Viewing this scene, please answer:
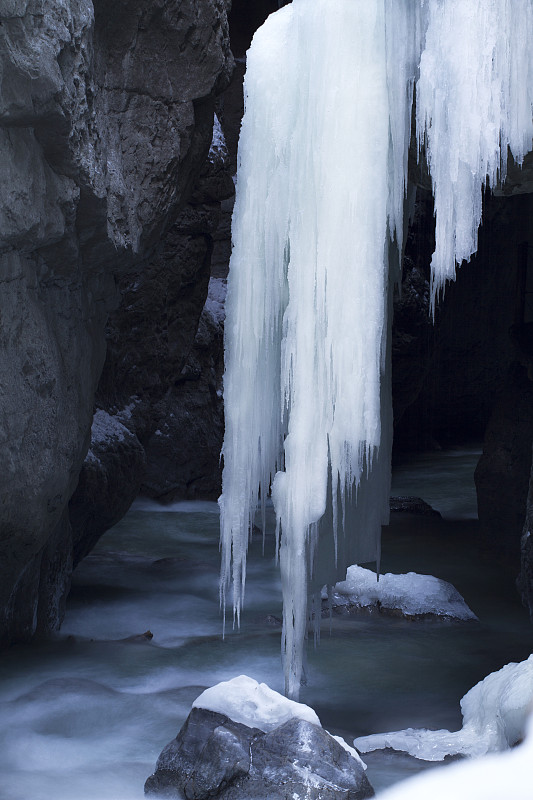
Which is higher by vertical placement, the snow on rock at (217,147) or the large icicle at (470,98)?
the snow on rock at (217,147)

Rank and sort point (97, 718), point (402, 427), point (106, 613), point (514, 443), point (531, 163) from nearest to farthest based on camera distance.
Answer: point (97, 718), point (531, 163), point (106, 613), point (514, 443), point (402, 427)

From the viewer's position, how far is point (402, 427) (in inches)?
728

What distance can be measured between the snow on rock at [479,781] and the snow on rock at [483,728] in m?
0.12

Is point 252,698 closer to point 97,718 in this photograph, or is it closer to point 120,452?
point 97,718

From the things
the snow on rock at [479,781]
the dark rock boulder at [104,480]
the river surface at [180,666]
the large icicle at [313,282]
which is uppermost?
the large icicle at [313,282]

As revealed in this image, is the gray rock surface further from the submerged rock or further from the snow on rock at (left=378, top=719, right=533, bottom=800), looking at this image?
the snow on rock at (left=378, top=719, right=533, bottom=800)

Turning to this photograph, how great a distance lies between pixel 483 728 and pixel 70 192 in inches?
137

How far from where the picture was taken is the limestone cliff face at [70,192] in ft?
13.2

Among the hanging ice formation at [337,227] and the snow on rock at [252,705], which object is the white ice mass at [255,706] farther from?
the hanging ice formation at [337,227]

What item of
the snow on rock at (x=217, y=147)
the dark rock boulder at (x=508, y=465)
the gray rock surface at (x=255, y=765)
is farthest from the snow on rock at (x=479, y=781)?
the snow on rock at (x=217, y=147)

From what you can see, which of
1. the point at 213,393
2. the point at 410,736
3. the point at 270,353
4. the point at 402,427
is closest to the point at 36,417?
the point at 270,353

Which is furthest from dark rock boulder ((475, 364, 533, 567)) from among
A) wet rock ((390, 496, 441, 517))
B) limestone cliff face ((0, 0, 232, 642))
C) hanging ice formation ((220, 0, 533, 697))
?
limestone cliff face ((0, 0, 232, 642))

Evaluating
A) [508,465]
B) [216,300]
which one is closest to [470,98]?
[508,465]

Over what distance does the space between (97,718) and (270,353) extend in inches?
91.9
